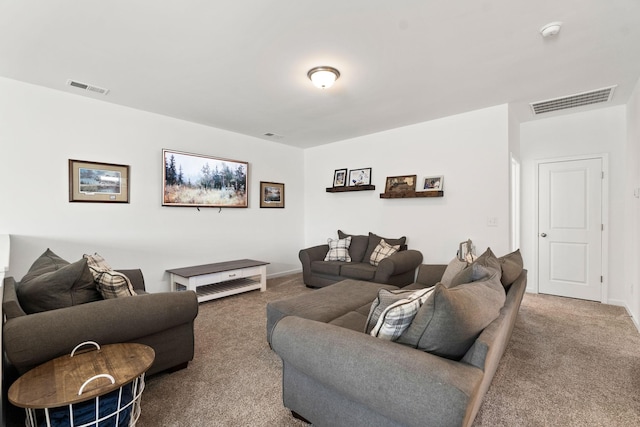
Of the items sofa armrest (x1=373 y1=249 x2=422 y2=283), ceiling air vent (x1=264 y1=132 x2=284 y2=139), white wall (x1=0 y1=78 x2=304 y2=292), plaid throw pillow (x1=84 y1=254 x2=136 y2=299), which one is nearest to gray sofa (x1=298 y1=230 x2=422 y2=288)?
sofa armrest (x1=373 y1=249 x2=422 y2=283)

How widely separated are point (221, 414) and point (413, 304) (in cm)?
135

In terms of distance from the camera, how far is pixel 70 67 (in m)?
2.76

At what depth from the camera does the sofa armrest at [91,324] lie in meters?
1.52

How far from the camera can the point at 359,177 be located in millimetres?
5270

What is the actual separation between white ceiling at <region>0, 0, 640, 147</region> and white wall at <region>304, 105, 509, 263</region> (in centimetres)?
46

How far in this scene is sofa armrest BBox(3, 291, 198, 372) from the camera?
4.98ft

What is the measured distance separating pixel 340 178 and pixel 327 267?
1.78 m

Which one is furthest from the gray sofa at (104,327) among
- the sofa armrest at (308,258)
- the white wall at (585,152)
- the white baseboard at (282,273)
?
the white wall at (585,152)

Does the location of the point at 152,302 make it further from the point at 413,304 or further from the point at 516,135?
the point at 516,135

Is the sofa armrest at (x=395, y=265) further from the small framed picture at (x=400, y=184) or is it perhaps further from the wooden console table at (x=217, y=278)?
the wooden console table at (x=217, y=278)

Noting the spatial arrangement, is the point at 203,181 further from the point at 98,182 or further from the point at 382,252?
the point at 382,252

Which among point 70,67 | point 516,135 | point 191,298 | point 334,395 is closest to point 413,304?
point 334,395

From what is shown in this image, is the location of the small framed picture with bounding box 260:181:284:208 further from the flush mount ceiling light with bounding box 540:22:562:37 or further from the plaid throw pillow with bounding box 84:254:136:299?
the flush mount ceiling light with bounding box 540:22:562:37

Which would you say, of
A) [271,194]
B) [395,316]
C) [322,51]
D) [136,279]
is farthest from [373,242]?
[395,316]
